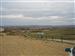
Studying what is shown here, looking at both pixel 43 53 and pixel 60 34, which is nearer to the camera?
pixel 60 34

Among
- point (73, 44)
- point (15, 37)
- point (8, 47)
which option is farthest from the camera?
point (8, 47)

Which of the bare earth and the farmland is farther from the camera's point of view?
the bare earth

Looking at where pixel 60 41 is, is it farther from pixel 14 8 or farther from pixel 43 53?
pixel 14 8

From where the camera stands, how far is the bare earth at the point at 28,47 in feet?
7.64

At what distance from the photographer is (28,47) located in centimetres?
243

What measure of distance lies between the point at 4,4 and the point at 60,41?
35.1 inches

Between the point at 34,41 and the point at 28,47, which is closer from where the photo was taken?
the point at 34,41

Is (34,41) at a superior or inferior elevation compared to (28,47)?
superior

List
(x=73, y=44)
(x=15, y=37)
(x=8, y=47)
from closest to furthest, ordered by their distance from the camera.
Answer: (x=73, y=44) → (x=15, y=37) → (x=8, y=47)

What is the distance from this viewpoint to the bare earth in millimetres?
2328

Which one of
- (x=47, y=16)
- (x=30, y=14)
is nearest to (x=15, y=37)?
(x=30, y=14)

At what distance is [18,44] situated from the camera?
7.95 feet

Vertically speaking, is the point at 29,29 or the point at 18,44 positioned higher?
the point at 29,29

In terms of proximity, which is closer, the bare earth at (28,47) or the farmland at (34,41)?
the farmland at (34,41)
